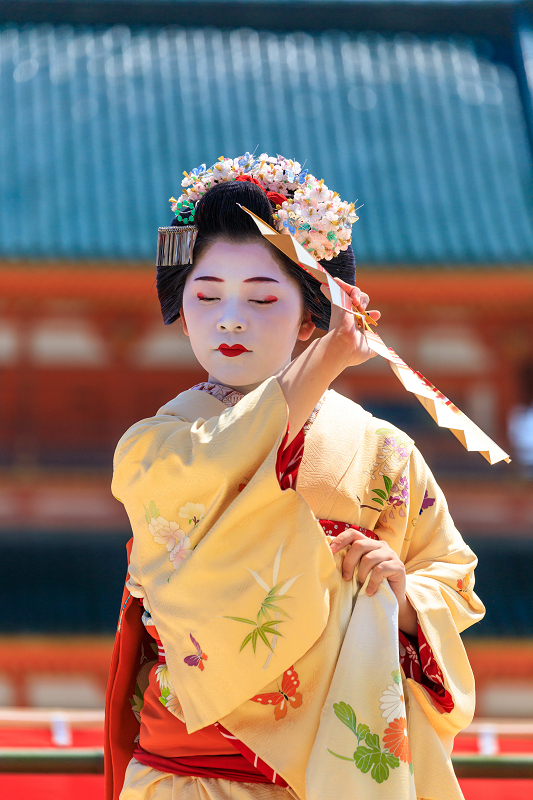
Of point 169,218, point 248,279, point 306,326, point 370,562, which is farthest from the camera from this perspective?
point 169,218

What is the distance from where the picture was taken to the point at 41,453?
5.50 meters

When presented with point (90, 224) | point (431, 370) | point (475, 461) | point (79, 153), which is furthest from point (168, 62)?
point (475, 461)

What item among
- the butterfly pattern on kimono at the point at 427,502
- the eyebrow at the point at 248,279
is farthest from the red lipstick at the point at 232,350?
the butterfly pattern on kimono at the point at 427,502

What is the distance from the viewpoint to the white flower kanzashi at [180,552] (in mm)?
1213

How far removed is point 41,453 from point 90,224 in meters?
1.67

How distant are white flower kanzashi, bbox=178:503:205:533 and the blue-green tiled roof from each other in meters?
4.19

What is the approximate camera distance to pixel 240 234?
1415 millimetres

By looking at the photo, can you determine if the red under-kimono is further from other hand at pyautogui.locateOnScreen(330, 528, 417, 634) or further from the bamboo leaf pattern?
the bamboo leaf pattern

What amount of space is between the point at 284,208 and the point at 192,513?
1.94 ft

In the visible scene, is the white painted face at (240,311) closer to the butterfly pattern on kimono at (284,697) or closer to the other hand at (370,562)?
the other hand at (370,562)

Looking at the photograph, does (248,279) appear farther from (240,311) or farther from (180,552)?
(180,552)

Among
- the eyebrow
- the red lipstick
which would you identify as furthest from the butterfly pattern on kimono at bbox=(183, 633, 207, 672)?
the eyebrow

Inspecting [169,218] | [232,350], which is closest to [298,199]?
[232,350]

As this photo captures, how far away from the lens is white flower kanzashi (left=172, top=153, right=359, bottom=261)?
4.59ft
